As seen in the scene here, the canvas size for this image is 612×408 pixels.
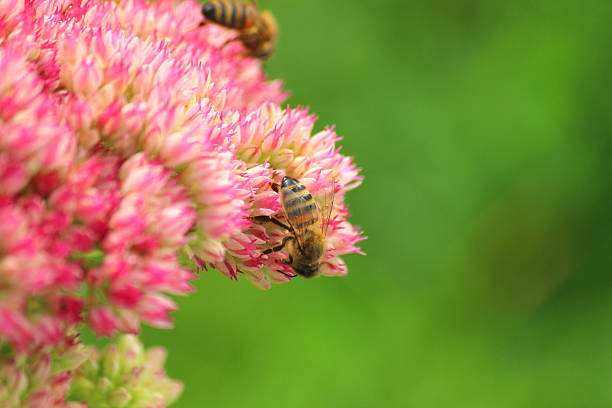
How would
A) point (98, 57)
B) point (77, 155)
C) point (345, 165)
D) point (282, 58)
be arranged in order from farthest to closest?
point (282, 58) < point (345, 165) < point (98, 57) < point (77, 155)

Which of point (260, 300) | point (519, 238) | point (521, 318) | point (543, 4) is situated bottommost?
point (260, 300)

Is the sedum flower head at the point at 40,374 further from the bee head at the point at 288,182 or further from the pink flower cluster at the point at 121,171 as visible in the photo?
the bee head at the point at 288,182

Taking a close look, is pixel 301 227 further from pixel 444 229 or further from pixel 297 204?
pixel 444 229

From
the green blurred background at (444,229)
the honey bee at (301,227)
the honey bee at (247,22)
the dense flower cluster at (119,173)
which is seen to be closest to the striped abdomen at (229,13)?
the honey bee at (247,22)

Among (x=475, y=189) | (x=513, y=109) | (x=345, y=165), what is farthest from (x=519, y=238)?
(x=345, y=165)

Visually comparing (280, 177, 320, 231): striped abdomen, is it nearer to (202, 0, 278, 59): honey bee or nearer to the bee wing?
the bee wing

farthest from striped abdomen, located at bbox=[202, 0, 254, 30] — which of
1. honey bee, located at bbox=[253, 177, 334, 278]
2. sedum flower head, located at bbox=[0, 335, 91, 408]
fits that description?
sedum flower head, located at bbox=[0, 335, 91, 408]

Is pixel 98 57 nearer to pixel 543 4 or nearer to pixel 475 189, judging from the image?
pixel 475 189
